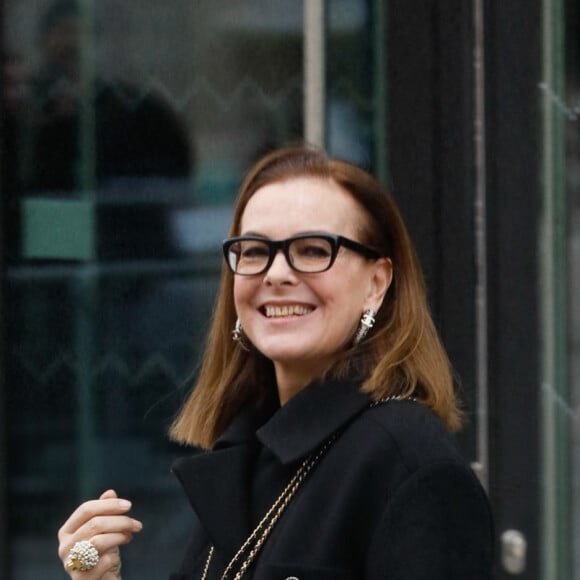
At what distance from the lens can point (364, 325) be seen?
90.0 inches

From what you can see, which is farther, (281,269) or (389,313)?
(389,313)

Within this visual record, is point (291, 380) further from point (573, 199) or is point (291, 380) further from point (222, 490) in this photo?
point (573, 199)

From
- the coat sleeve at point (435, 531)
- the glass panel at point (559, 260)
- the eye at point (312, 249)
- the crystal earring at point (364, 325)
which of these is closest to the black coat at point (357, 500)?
the coat sleeve at point (435, 531)

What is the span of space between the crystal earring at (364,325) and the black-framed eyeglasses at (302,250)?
0.10 meters

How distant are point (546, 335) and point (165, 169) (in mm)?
1226

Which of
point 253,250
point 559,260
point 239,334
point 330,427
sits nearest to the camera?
point 330,427

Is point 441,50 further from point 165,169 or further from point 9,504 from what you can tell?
point 9,504

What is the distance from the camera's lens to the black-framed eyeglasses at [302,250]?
2195 millimetres

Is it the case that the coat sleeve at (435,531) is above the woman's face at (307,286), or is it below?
below

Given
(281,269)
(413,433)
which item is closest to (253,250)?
(281,269)

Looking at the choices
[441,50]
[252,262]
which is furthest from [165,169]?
[252,262]

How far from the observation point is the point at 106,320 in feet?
13.8

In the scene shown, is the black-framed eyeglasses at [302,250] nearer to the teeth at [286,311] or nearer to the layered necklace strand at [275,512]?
the teeth at [286,311]

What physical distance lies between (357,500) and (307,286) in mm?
392
